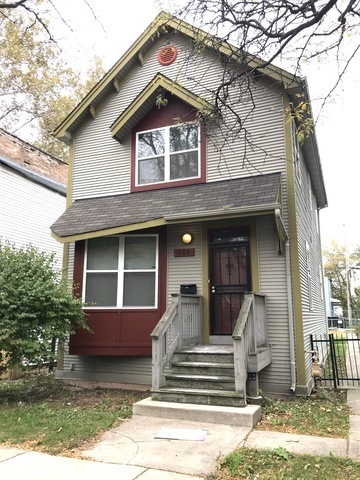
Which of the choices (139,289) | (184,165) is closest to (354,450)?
(139,289)

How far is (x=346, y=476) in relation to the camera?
3.62 m

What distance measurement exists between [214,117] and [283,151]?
156 cm

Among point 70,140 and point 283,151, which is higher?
point 70,140

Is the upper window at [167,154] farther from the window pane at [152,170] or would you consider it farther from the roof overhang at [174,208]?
the roof overhang at [174,208]

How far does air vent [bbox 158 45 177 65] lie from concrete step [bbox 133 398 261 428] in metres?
7.74

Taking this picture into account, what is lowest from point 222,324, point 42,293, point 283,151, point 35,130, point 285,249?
point 222,324

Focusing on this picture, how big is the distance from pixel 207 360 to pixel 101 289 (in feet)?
10.2

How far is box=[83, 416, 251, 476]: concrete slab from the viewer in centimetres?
398

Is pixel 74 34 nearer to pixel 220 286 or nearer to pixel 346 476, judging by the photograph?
pixel 220 286

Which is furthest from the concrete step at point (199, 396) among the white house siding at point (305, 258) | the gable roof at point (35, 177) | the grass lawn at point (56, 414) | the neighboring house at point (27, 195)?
the gable roof at point (35, 177)

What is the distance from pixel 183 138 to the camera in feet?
29.3

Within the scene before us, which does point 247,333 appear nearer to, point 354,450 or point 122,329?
point 354,450

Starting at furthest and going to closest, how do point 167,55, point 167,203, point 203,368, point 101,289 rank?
point 167,55 < point 101,289 < point 167,203 < point 203,368

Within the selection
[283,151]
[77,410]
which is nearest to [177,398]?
[77,410]
